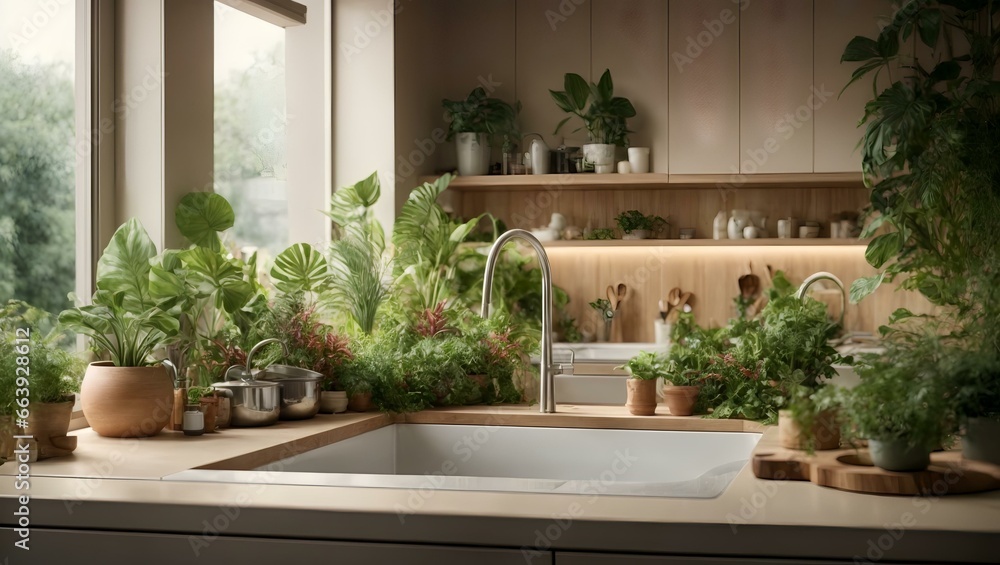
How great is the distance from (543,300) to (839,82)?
10.5ft

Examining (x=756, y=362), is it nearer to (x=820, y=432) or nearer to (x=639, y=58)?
(x=820, y=432)

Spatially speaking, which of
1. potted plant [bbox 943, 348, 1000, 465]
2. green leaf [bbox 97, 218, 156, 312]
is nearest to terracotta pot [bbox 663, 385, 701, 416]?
potted plant [bbox 943, 348, 1000, 465]

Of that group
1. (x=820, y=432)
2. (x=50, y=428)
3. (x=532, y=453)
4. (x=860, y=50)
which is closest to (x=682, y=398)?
(x=532, y=453)

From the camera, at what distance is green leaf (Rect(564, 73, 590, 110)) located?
537cm

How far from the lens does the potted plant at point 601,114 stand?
5355mm

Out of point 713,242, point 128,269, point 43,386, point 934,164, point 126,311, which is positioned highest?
point 934,164

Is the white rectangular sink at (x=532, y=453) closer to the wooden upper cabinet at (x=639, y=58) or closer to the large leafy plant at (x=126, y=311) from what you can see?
the large leafy plant at (x=126, y=311)

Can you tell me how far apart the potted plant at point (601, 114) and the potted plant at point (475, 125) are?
11.7 inches

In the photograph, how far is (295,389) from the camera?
2.65 m

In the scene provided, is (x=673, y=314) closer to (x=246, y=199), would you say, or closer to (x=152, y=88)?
(x=246, y=199)

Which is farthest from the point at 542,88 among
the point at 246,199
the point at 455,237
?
the point at 246,199

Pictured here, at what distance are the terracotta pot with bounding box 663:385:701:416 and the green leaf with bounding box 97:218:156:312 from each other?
1.32 metres

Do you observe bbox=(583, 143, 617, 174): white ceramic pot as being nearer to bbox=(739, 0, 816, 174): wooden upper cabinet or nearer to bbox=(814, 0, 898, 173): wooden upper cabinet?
bbox=(739, 0, 816, 174): wooden upper cabinet

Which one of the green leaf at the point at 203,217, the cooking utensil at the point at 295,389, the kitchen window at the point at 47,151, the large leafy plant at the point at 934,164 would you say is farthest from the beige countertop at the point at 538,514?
the large leafy plant at the point at 934,164
